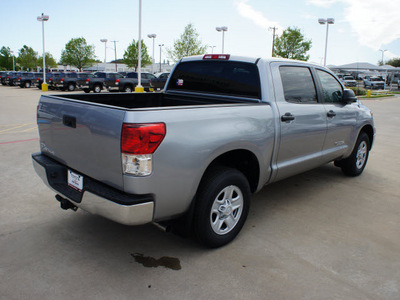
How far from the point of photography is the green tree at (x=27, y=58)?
99.2m

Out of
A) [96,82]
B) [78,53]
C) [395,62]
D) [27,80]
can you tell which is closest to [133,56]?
[78,53]

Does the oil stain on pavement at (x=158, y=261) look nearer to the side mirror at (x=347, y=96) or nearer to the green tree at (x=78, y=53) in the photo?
the side mirror at (x=347, y=96)

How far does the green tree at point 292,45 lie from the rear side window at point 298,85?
173 ft

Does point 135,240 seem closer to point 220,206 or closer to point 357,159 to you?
point 220,206

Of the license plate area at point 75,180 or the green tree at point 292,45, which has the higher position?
the green tree at point 292,45

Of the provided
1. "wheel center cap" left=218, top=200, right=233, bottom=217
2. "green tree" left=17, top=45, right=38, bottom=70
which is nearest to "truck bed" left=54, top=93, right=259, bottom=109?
"wheel center cap" left=218, top=200, right=233, bottom=217

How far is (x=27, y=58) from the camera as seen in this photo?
99.2 metres

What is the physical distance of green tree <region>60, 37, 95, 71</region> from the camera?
79.4 metres

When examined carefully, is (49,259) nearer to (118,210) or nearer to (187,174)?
(118,210)

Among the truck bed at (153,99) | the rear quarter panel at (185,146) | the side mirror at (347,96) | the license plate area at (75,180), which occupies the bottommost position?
the license plate area at (75,180)

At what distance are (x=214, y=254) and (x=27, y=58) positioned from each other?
111242 millimetres

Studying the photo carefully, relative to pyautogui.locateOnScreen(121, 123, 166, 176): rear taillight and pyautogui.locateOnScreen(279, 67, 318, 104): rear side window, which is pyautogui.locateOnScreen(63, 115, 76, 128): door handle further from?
pyautogui.locateOnScreen(279, 67, 318, 104): rear side window

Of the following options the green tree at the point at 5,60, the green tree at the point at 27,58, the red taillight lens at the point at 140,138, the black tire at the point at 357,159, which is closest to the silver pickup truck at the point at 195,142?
the red taillight lens at the point at 140,138

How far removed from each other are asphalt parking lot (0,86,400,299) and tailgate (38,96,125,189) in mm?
793
